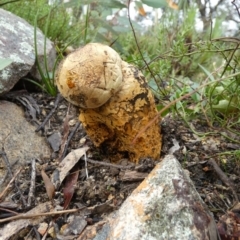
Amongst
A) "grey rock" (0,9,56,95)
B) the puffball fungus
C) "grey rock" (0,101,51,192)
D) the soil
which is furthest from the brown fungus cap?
"grey rock" (0,9,56,95)

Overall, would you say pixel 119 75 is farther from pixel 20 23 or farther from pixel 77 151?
Result: pixel 20 23

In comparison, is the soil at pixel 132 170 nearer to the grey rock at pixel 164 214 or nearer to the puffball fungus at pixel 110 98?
the puffball fungus at pixel 110 98

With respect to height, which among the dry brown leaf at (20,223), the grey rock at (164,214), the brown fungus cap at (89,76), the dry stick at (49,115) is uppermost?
the brown fungus cap at (89,76)

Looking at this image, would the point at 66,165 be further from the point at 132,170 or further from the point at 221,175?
the point at 221,175

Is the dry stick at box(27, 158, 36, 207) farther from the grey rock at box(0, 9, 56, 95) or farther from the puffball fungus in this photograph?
the grey rock at box(0, 9, 56, 95)

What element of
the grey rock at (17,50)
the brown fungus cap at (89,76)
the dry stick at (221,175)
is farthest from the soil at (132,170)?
the brown fungus cap at (89,76)

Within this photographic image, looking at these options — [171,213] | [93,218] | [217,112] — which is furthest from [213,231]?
[217,112]

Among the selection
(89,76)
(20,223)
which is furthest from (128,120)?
(20,223)

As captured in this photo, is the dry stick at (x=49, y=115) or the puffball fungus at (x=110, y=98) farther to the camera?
the dry stick at (x=49, y=115)
